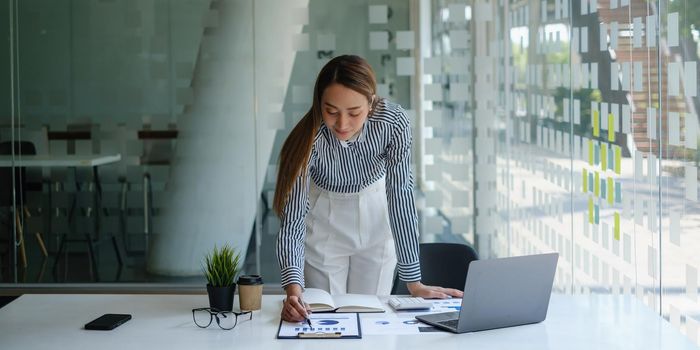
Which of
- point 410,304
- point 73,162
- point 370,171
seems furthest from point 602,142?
point 73,162

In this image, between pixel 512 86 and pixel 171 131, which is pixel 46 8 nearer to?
pixel 171 131

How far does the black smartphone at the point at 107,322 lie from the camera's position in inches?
109

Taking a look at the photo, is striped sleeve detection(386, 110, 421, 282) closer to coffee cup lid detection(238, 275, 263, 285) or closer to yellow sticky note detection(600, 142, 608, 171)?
coffee cup lid detection(238, 275, 263, 285)

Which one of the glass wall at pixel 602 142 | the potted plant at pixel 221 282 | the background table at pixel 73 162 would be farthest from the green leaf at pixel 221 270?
the background table at pixel 73 162

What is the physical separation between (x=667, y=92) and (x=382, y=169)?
104cm

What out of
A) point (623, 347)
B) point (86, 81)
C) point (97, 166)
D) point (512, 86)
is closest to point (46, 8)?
point (86, 81)

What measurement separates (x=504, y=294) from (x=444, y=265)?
1.03m

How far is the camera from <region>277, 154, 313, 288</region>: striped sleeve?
10.5ft

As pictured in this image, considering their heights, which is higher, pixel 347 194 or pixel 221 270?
pixel 347 194

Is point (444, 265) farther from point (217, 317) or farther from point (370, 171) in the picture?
point (217, 317)

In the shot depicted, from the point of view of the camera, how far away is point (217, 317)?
110 inches

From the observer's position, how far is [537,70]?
5.25 m

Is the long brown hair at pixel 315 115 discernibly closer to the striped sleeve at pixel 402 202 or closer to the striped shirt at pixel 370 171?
the striped shirt at pixel 370 171

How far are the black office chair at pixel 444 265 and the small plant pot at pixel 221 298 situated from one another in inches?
35.6
